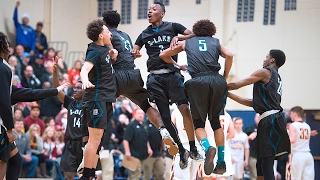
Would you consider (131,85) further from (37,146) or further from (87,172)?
(37,146)

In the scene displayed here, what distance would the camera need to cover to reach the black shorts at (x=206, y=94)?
8.04 meters

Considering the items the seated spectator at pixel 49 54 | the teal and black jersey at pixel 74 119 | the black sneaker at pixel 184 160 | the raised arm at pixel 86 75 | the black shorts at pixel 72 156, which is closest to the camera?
the raised arm at pixel 86 75

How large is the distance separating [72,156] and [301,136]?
5023 millimetres

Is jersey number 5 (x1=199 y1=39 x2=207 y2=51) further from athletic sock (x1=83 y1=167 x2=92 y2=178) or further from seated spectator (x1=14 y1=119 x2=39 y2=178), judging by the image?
seated spectator (x1=14 y1=119 x2=39 y2=178)

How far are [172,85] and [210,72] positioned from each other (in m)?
0.74

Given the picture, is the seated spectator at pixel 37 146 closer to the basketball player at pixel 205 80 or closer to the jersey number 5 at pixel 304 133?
the jersey number 5 at pixel 304 133

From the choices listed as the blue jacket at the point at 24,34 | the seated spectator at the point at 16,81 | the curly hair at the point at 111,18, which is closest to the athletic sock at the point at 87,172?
the curly hair at the point at 111,18

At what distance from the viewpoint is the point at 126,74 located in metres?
8.41

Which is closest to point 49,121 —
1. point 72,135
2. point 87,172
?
point 72,135

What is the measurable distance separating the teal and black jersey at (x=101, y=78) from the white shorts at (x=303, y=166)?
250 inches

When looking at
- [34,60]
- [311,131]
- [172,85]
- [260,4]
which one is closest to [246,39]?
[260,4]

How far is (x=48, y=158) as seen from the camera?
559 inches

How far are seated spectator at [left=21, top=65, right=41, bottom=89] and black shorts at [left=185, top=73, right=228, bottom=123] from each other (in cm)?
875

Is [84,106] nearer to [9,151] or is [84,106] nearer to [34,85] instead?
[9,151]
